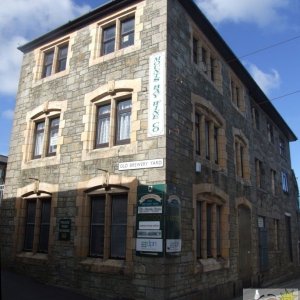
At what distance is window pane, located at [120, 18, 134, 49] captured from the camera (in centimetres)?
1182

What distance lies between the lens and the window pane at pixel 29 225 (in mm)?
12305

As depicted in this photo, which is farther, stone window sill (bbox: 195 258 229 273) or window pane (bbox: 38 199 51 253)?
window pane (bbox: 38 199 51 253)

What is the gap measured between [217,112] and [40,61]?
7.08m

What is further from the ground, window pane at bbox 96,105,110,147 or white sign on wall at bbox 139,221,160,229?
Result: window pane at bbox 96,105,110,147

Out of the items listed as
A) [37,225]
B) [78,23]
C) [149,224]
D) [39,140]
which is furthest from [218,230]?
[78,23]

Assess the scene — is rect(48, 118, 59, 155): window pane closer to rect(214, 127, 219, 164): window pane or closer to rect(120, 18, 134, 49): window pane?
rect(120, 18, 134, 49): window pane

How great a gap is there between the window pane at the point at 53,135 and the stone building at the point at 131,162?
5 cm

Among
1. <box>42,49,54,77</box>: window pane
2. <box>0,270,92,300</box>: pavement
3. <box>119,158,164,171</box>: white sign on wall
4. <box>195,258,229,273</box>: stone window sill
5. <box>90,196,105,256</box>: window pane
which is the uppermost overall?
<box>42,49,54,77</box>: window pane

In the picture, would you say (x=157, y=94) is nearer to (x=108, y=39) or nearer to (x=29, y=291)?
(x=108, y=39)

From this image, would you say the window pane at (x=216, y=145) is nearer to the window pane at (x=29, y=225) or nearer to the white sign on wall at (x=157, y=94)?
the white sign on wall at (x=157, y=94)

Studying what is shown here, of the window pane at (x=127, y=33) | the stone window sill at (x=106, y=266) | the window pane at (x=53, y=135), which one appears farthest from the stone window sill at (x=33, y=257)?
the window pane at (x=127, y=33)

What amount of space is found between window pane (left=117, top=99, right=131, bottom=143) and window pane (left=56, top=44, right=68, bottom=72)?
3585 millimetres

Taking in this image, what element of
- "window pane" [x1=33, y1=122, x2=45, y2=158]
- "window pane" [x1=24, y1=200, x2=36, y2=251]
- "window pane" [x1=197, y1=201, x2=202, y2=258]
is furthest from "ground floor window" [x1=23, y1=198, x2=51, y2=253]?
"window pane" [x1=197, y1=201, x2=202, y2=258]

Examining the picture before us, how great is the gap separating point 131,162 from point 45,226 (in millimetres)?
4071
